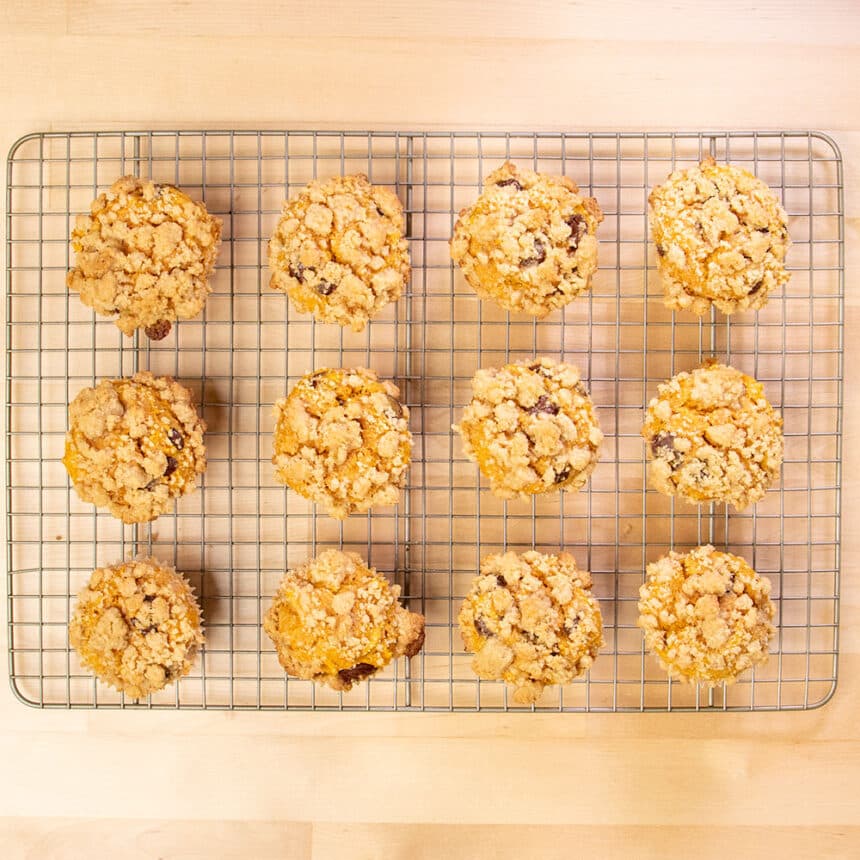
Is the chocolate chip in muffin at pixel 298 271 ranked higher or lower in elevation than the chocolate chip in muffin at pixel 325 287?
higher

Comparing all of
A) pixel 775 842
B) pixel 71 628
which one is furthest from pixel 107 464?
pixel 775 842

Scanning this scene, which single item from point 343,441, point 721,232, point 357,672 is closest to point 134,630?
point 357,672

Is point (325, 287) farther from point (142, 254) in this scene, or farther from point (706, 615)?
point (706, 615)

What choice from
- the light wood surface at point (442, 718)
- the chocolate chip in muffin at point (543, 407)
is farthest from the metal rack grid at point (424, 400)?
the chocolate chip in muffin at point (543, 407)

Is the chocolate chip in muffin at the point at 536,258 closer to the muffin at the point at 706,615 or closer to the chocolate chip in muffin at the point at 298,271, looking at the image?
the chocolate chip in muffin at the point at 298,271

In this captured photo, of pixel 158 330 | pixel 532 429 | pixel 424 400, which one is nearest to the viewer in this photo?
pixel 532 429
